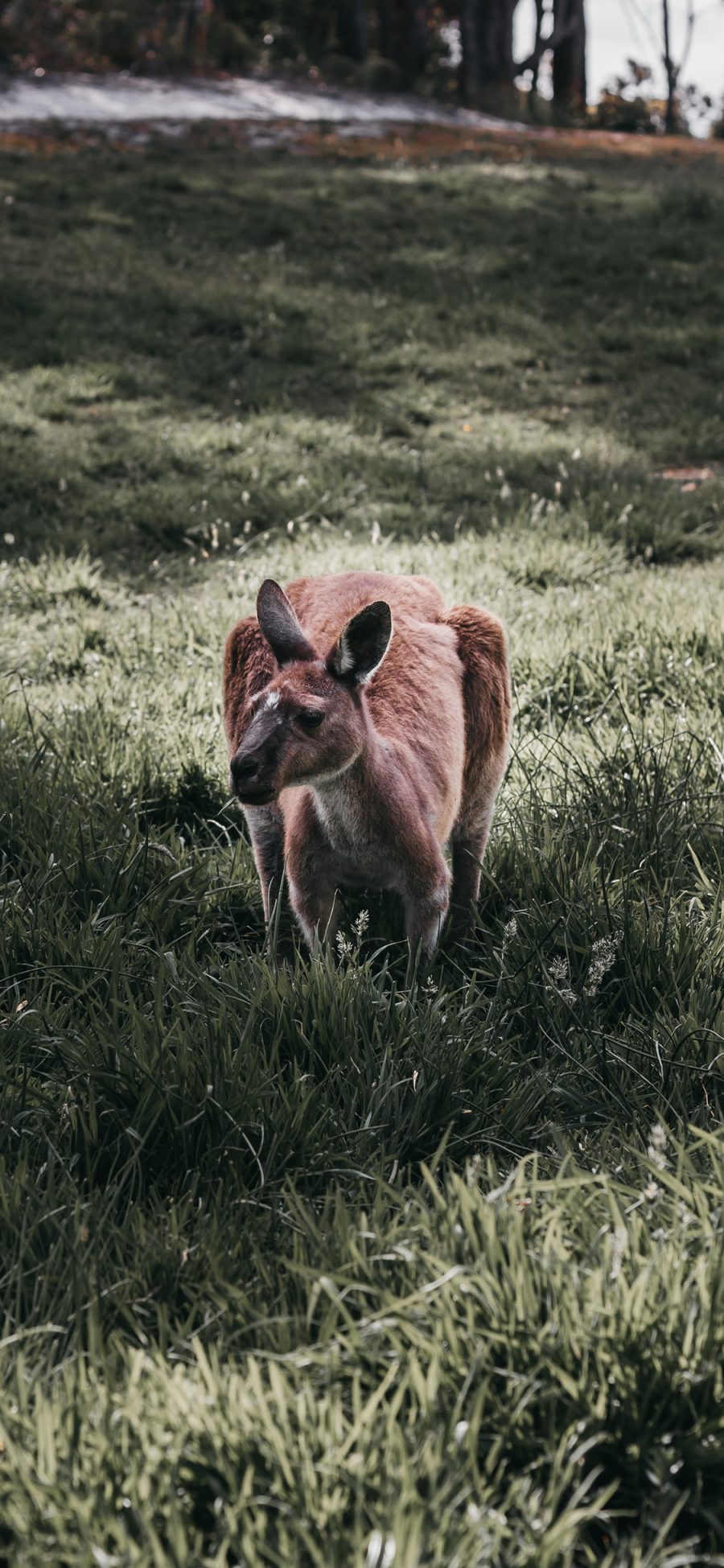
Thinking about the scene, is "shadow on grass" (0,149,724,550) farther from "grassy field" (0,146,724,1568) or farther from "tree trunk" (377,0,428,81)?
"tree trunk" (377,0,428,81)

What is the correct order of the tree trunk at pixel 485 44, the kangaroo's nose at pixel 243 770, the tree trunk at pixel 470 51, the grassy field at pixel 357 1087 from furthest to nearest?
the tree trunk at pixel 485 44
the tree trunk at pixel 470 51
the kangaroo's nose at pixel 243 770
the grassy field at pixel 357 1087

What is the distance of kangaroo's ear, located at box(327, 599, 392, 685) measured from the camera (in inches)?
122

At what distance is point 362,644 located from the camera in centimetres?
316

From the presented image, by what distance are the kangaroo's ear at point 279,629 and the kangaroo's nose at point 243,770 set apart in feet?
1.32

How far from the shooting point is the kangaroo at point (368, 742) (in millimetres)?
3098

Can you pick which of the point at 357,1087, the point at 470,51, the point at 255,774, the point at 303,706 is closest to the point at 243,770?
the point at 255,774

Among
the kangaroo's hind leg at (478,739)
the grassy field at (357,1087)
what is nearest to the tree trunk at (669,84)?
the grassy field at (357,1087)

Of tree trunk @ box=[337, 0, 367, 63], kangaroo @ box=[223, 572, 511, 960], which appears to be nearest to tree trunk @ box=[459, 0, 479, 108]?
tree trunk @ box=[337, 0, 367, 63]

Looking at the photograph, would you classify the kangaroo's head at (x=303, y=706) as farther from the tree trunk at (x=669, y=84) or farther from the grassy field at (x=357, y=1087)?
the tree trunk at (x=669, y=84)

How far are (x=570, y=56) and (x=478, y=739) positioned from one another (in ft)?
103

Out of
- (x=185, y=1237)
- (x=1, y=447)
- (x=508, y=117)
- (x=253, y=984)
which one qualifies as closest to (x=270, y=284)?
(x=1, y=447)

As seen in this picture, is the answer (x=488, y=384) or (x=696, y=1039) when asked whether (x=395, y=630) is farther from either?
(x=488, y=384)

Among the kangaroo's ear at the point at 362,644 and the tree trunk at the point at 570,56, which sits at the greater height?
the tree trunk at the point at 570,56

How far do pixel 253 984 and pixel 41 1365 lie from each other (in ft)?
4.11
